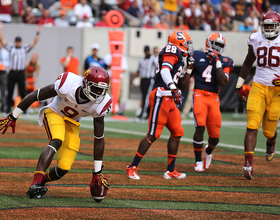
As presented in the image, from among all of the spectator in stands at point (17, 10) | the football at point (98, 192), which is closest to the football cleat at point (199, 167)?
the football at point (98, 192)

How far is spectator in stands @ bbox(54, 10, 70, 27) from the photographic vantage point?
652 inches

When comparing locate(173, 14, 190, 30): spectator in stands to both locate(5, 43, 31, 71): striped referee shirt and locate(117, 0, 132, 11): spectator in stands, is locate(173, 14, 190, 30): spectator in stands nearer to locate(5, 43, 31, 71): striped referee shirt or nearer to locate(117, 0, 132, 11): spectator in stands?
locate(117, 0, 132, 11): spectator in stands

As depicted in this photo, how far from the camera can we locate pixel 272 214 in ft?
12.7

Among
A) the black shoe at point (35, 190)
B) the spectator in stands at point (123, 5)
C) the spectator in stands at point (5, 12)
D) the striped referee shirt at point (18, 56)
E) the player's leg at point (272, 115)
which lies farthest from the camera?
the spectator in stands at point (123, 5)

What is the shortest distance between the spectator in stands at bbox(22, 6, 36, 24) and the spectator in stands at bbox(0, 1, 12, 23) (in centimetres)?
52

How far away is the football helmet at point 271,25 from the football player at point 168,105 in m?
0.93

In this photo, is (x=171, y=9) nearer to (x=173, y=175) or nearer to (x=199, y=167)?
(x=199, y=167)

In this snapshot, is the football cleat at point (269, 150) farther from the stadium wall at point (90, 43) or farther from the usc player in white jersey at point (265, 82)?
the stadium wall at point (90, 43)

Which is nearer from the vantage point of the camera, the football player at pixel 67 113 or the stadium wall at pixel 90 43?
the football player at pixel 67 113

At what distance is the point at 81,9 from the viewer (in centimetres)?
1692

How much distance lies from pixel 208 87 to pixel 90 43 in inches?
437

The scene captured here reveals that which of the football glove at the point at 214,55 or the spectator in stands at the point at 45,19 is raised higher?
the football glove at the point at 214,55

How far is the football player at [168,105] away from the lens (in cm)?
541

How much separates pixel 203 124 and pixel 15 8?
11713 mm
